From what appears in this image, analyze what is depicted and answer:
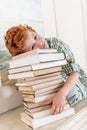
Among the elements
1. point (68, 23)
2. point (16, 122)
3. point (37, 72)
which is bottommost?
point (16, 122)

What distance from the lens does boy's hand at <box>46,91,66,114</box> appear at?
0.87 m

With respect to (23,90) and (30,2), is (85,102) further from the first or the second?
(30,2)

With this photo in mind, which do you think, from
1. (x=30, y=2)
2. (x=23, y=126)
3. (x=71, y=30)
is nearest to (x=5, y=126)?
(x=23, y=126)

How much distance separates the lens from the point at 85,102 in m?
1.09

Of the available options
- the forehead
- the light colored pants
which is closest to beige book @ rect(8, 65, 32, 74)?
the forehead

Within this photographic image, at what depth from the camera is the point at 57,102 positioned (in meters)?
0.88

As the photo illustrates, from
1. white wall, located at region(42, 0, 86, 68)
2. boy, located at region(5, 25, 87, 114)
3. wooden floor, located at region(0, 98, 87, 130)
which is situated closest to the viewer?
wooden floor, located at region(0, 98, 87, 130)

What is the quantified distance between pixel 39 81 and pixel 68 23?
1.23 meters

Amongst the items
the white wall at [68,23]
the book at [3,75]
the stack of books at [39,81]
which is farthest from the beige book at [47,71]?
the white wall at [68,23]

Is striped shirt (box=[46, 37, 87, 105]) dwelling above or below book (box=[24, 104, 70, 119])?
above

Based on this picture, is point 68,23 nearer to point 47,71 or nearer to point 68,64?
point 68,64

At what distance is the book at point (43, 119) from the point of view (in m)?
0.83

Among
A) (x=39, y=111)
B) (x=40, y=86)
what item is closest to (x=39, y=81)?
(x=40, y=86)

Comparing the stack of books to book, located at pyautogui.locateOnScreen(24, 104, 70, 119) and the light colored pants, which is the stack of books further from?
the light colored pants
